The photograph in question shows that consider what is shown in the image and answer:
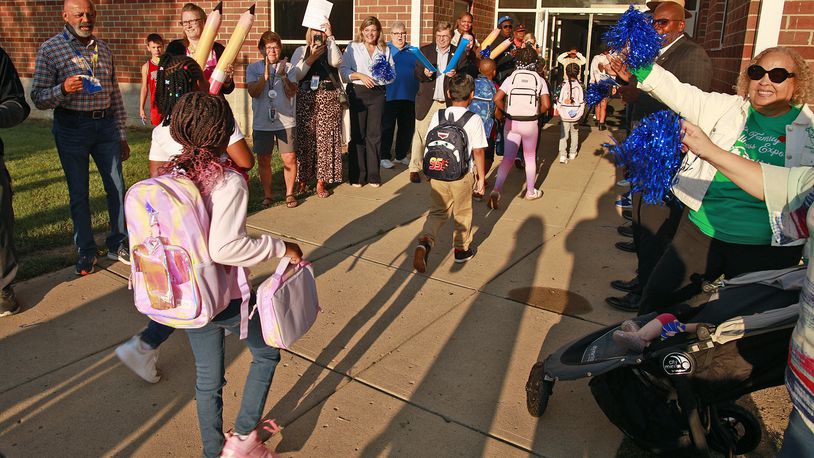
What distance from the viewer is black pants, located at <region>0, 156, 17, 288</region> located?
439 centimetres

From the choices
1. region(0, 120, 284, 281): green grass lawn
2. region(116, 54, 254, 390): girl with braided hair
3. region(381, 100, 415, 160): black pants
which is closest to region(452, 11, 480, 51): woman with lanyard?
region(381, 100, 415, 160): black pants

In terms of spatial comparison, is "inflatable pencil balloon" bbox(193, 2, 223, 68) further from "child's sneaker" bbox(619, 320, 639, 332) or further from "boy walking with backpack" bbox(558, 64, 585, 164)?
"boy walking with backpack" bbox(558, 64, 585, 164)

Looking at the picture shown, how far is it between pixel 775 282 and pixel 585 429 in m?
1.22

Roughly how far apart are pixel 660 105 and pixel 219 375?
3.81 metres

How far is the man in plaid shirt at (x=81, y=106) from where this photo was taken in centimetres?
488

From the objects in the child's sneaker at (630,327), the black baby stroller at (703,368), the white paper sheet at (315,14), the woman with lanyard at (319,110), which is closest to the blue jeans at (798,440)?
the black baby stroller at (703,368)

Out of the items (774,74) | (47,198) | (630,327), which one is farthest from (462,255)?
(47,198)

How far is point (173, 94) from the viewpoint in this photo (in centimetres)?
383

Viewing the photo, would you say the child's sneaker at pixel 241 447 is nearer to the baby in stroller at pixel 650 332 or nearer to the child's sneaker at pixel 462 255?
the baby in stroller at pixel 650 332

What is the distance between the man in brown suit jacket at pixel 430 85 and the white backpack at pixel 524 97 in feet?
3.47

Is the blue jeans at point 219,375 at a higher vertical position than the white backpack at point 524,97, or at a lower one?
lower

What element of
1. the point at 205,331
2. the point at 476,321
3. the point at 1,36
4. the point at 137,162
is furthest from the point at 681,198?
the point at 1,36

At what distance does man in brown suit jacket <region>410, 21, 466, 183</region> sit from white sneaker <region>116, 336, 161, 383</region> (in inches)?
217

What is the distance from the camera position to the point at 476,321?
15.0 feet
